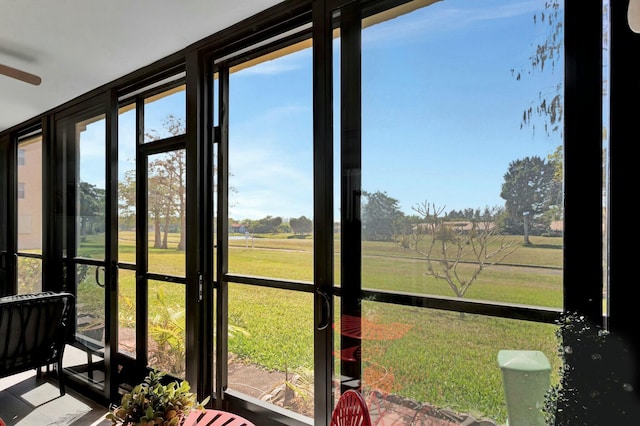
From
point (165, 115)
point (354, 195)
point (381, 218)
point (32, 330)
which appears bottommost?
point (32, 330)

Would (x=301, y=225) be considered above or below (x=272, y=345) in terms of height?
above

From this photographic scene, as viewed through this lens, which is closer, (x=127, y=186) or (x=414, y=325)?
(x=414, y=325)

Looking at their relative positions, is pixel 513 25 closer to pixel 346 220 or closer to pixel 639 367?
pixel 346 220

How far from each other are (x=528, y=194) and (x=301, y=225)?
1.22 meters

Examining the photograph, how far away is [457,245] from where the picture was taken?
1.70 m

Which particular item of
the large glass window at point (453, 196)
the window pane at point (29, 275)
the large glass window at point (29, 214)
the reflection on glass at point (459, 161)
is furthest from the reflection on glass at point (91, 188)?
the reflection on glass at point (459, 161)

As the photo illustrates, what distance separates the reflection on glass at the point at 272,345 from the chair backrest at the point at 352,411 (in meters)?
0.73

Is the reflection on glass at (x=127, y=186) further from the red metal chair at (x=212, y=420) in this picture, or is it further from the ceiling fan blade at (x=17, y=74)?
the red metal chair at (x=212, y=420)

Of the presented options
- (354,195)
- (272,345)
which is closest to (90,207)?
(272,345)

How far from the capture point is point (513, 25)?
155 cm

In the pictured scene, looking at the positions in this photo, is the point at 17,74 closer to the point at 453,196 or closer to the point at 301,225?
the point at 301,225

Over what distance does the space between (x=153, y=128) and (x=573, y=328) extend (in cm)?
306

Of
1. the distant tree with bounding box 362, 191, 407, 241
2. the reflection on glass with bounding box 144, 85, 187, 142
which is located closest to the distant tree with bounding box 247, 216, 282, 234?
the distant tree with bounding box 362, 191, 407, 241

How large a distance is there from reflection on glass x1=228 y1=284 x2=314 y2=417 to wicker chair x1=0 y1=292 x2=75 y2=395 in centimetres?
184
